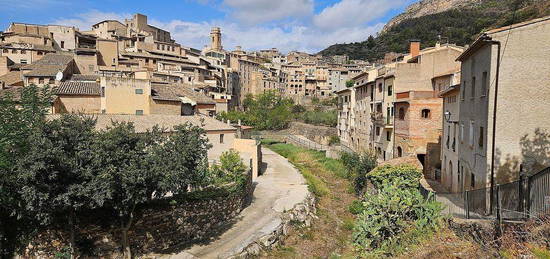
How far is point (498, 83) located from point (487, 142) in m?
2.35

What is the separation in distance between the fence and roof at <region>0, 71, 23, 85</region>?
164ft

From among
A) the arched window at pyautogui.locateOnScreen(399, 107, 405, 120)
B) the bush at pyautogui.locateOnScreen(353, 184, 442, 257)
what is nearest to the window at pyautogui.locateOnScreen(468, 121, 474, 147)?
the bush at pyautogui.locateOnScreen(353, 184, 442, 257)

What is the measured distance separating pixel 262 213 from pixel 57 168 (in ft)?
41.7

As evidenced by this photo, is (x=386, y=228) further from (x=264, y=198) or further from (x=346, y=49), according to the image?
(x=346, y=49)

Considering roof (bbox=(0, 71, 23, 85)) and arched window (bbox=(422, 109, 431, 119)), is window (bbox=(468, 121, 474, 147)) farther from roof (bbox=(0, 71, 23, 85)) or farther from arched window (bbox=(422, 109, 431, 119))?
roof (bbox=(0, 71, 23, 85))

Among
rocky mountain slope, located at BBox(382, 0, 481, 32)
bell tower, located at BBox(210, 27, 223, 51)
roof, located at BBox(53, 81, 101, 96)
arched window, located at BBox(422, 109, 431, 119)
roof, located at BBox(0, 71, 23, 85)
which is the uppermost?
rocky mountain slope, located at BBox(382, 0, 481, 32)

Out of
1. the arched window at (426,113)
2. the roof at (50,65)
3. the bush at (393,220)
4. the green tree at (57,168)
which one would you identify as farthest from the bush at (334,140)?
the green tree at (57,168)

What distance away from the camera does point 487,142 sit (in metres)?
15.1

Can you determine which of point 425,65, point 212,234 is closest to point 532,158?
point 212,234

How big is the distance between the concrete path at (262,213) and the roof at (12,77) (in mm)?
33799

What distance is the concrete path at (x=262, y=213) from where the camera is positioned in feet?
54.6

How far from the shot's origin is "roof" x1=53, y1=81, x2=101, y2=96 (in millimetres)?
33469

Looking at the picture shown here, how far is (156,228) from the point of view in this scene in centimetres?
1658

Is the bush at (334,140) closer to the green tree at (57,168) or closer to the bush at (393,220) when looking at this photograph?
the bush at (393,220)
